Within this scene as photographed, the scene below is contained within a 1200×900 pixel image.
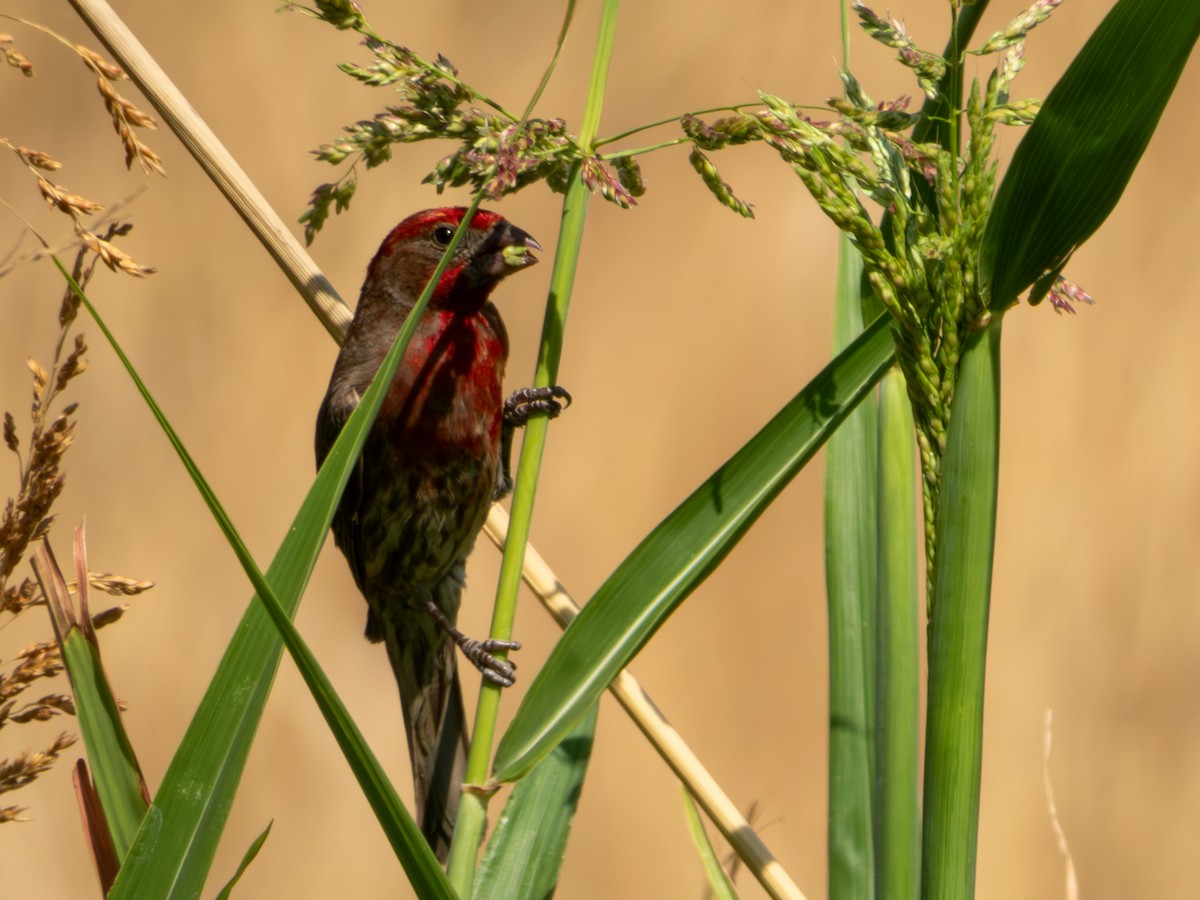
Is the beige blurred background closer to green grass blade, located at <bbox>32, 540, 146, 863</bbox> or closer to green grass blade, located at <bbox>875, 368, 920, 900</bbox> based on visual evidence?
green grass blade, located at <bbox>875, 368, 920, 900</bbox>

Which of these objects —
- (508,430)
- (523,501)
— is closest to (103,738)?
(523,501)

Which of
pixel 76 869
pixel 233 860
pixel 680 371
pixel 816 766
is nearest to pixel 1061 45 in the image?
pixel 680 371

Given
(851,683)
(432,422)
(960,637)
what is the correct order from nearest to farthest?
(960,637) < (851,683) < (432,422)

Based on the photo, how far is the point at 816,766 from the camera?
2.53 meters

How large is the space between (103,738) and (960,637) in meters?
0.57

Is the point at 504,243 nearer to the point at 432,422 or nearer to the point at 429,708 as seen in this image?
the point at 432,422

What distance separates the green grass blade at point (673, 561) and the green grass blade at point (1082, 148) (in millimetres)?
202

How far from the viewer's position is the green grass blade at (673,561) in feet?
2.92

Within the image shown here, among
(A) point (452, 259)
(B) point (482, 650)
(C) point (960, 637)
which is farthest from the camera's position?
(A) point (452, 259)

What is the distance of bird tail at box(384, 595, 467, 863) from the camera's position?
2164mm

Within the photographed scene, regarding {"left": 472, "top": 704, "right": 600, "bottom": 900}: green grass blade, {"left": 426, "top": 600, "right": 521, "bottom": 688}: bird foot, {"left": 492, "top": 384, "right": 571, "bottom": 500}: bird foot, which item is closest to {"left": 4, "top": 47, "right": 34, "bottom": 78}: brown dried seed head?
{"left": 426, "top": 600, "right": 521, "bottom": 688}: bird foot

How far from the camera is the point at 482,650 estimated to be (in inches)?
48.9

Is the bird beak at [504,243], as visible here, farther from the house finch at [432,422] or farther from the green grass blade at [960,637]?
the green grass blade at [960,637]

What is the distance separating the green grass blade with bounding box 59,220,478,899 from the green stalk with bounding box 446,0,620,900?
181 millimetres
